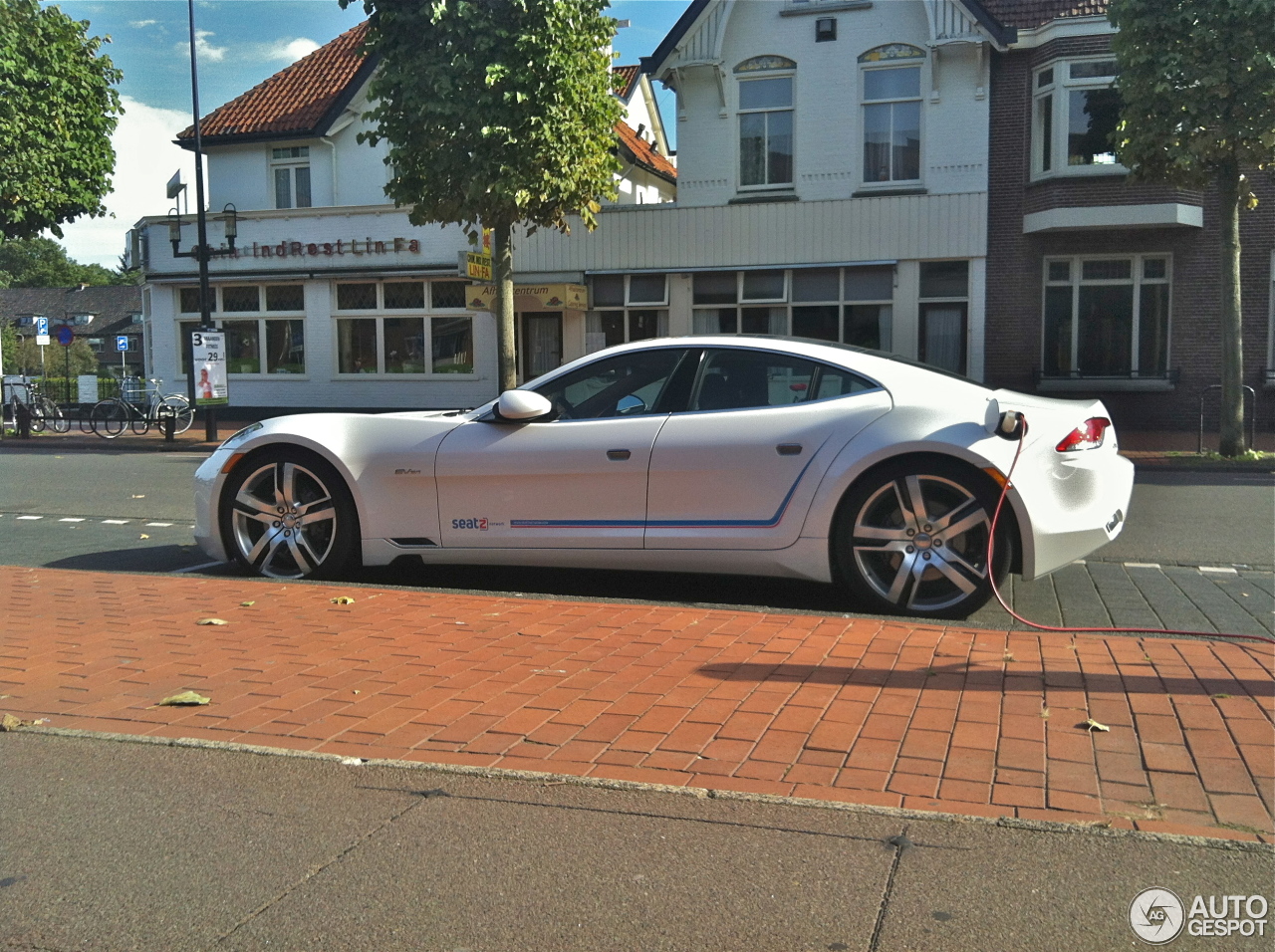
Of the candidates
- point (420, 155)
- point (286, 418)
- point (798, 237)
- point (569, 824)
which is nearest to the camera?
point (569, 824)

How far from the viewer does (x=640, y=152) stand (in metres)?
30.3

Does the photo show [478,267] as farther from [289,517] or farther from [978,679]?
[978,679]

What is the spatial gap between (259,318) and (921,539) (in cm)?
2454

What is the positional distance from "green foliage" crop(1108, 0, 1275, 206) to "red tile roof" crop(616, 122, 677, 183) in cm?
1290

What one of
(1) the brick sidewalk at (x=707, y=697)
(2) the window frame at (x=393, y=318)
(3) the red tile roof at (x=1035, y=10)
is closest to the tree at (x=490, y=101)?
(2) the window frame at (x=393, y=318)

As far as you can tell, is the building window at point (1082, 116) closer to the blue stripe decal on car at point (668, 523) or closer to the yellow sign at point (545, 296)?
the yellow sign at point (545, 296)

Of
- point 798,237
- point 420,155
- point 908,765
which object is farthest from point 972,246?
point 908,765

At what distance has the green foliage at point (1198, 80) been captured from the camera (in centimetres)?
1502

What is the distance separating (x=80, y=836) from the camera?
319 cm

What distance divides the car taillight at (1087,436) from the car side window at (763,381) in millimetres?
955

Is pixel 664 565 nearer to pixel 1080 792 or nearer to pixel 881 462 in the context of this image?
pixel 881 462

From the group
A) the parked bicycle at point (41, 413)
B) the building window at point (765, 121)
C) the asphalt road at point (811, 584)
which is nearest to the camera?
the asphalt road at point (811, 584)

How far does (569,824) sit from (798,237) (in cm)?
2072

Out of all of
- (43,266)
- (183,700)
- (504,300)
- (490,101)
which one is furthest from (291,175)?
(43,266)
